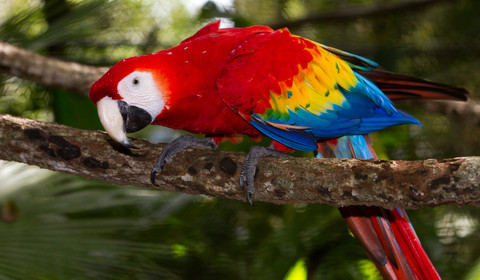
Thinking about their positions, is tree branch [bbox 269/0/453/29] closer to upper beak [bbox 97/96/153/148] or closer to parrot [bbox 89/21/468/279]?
parrot [bbox 89/21/468/279]

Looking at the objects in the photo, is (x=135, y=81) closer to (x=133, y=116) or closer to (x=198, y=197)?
(x=133, y=116)

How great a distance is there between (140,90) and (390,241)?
0.73 meters

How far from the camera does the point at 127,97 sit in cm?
98

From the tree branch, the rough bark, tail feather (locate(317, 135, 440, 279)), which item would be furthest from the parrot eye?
the tree branch

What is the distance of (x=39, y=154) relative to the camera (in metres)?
1.04

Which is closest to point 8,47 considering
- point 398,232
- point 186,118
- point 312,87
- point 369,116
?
point 186,118

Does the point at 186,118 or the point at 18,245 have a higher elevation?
the point at 186,118

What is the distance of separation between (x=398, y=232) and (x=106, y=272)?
2.35ft

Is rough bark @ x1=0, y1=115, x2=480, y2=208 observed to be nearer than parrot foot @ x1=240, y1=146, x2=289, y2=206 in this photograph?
Yes

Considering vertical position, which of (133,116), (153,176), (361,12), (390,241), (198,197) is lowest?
(198,197)

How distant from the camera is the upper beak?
966 mm

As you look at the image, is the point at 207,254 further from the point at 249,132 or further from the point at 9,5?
the point at 9,5

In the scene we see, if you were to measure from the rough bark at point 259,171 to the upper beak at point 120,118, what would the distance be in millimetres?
82

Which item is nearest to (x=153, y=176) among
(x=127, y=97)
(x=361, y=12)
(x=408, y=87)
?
(x=127, y=97)
